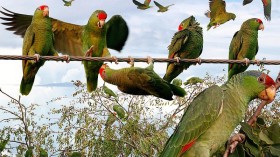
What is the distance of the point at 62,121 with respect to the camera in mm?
8344

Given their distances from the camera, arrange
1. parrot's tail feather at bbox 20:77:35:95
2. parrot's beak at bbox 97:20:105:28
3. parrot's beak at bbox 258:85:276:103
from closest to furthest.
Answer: parrot's beak at bbox 258:85:276:103 < parrot's tail feather at bbox 20:77:35:95 < parrot's beak at bbox 97:20:105:28

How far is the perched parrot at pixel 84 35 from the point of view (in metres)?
2.28

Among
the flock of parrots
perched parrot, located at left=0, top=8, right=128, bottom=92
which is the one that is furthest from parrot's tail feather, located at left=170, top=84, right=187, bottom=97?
perched parrot, located at left=0, top=8, right=128, bottom=92

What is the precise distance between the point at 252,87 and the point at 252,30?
176 centimetres

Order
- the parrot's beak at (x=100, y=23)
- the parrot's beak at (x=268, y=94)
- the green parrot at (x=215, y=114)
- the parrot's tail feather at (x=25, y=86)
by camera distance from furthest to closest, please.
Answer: the parrot's beak at (x=100, y=23)
the parrot's tail feather at (x=25, y=86)
the green parrot at (x=215, y=114)
the parrot's beak at (x=268, y=94)

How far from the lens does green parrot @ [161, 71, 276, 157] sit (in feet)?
4.74

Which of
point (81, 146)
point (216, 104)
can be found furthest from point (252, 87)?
point (81, 146)

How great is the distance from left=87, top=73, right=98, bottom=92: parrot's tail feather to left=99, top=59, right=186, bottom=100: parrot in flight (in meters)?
0.65

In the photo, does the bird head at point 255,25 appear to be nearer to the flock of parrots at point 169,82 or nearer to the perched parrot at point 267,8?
the flock of parrots at point 169,82

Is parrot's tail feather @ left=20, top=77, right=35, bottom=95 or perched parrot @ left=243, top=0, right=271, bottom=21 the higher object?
perched parrot @ left=243, top=0, right=271, bottom=21

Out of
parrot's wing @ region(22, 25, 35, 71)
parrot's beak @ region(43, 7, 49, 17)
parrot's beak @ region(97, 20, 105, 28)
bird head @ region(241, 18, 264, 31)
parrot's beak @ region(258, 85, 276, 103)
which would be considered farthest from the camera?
bird head @ region(241, 18, 264, 31)

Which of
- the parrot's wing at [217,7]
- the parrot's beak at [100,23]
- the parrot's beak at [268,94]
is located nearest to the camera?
the parrot's beak at [268,94]

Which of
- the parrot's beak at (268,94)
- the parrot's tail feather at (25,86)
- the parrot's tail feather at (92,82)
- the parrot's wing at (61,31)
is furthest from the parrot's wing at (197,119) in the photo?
the parrot's wing at (61,31)

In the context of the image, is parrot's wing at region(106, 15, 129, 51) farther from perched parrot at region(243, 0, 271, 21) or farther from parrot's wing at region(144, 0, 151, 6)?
perched parrot at region(243, 0, 271, 21)
